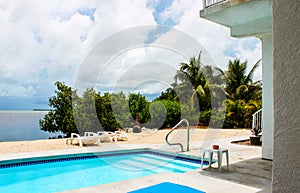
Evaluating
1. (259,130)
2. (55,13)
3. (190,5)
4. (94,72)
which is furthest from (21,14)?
(259,130)

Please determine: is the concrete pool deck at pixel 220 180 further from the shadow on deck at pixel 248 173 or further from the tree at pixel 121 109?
the tree at pixel 121 109

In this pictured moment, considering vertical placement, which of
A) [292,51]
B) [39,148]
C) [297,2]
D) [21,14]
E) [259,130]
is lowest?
[39,148]

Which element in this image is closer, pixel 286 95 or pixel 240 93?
pixel 286 95

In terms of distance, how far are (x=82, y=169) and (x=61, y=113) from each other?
695 centimetres

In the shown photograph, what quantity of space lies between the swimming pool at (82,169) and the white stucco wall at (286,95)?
5.63 m

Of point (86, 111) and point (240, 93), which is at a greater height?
point (240, 93)

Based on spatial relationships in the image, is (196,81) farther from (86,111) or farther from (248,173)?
(248,173)

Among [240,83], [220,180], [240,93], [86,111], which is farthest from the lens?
[240,83]

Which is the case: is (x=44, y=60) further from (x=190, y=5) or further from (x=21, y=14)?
(x=190, y=5)

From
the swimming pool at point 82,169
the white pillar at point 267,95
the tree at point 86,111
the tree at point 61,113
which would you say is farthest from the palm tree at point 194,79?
the white pillar at point 267,95

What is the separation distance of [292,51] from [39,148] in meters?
9.43

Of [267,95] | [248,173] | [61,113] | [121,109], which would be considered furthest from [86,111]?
[248,173]

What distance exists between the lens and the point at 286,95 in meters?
0.92

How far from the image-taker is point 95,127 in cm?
1375
